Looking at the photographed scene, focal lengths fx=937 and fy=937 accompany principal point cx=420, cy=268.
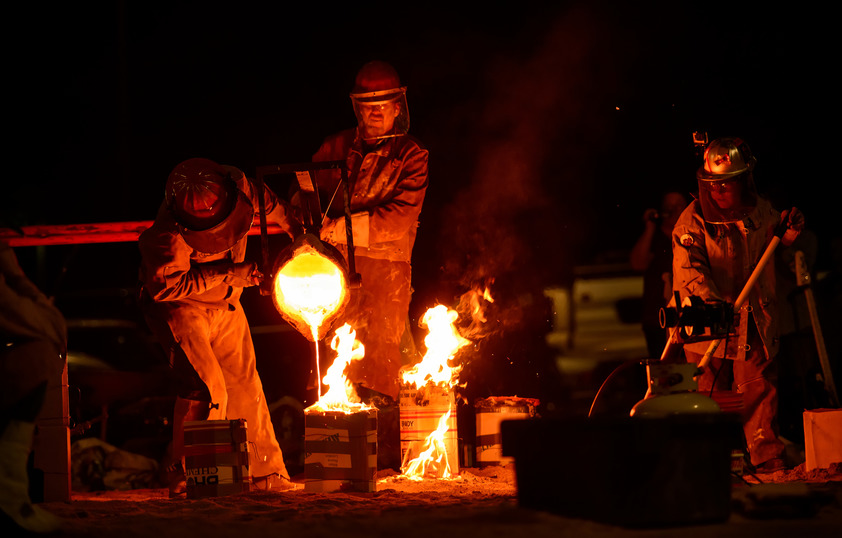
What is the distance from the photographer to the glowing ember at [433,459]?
20.5ft

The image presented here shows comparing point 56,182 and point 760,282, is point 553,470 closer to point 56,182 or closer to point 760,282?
point 760,282

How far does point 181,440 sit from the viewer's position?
6000 mm

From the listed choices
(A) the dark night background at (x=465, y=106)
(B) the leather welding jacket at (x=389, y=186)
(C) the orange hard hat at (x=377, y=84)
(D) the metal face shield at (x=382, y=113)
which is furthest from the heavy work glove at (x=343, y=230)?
(A) the dark night background at (x=465, y=106)

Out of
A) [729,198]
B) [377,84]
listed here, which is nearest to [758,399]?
[729,198]

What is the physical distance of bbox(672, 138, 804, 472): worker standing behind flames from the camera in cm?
632

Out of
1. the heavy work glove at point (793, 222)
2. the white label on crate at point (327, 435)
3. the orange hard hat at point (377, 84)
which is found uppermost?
the orange hard hat at point (377, 84)

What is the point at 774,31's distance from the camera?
9.91 meters

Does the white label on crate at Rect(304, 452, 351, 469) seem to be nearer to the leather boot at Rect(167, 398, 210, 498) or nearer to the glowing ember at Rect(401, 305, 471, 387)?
the leather boot at Rect(167, 398, 210, 498)

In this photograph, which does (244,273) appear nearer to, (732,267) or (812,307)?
(732,267)

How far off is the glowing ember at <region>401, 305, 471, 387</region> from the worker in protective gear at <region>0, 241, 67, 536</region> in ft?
8.91

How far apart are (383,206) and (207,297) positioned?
1.37 metres

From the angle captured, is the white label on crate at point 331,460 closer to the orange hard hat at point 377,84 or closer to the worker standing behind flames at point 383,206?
the worker standing behind flames at point 383,206

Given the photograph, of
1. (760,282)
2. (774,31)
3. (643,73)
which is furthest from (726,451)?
(774,31)

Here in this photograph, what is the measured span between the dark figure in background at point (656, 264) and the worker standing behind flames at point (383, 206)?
228 centimetres
